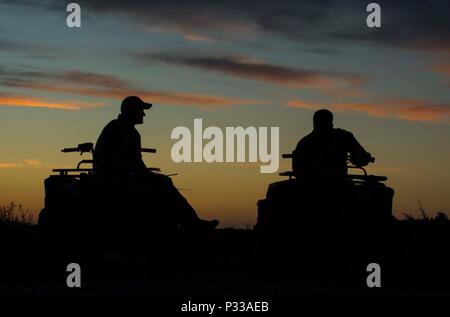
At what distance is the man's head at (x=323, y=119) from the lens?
18.2 metres

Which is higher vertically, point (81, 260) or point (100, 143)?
point (100, 143)

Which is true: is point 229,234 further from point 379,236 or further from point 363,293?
point 363,293

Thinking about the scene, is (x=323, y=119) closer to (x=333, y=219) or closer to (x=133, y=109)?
(x=333, y=219)

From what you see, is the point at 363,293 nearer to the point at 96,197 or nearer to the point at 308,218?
the point at 308,218

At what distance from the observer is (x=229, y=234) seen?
32.3 meters

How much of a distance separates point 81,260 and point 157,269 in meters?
1.17

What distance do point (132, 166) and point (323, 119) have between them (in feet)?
9.45

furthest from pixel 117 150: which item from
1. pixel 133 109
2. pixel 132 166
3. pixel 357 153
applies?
pixel 357 153

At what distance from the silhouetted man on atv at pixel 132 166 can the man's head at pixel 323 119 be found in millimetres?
2119
